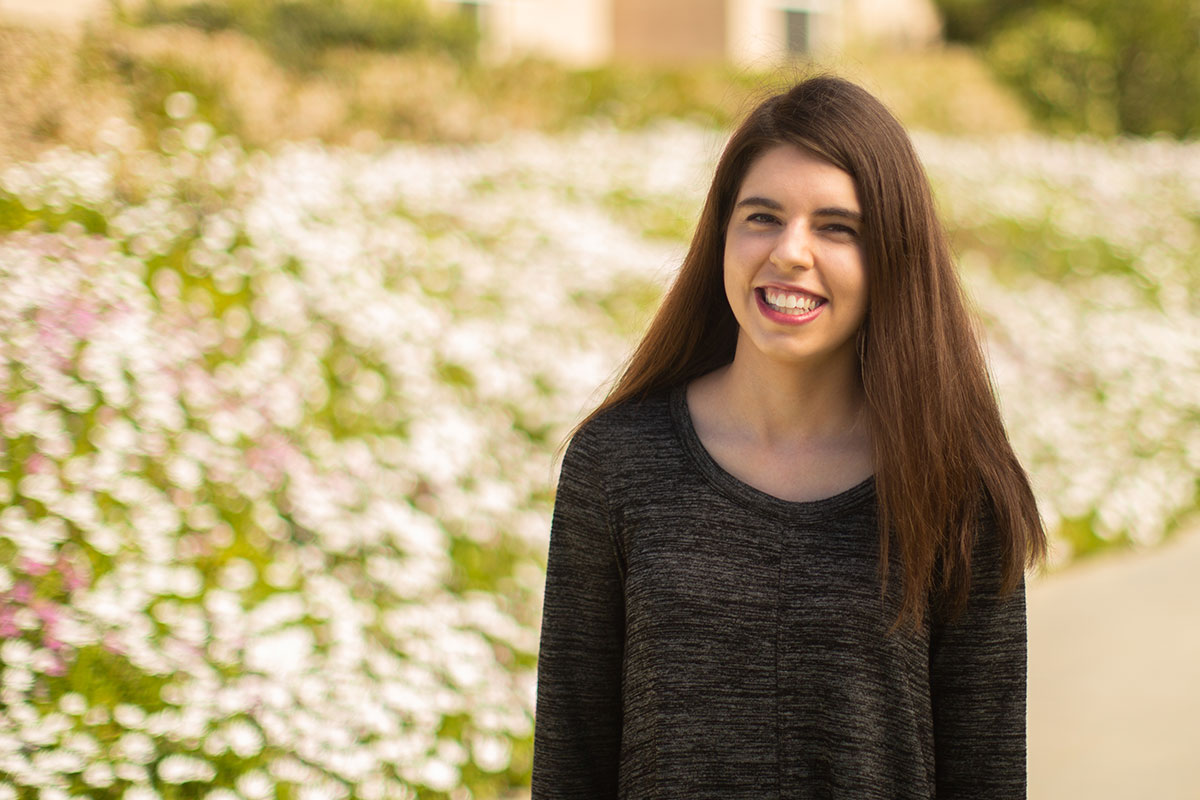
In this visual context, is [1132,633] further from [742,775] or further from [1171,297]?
[1171,297]

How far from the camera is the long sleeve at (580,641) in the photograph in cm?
187

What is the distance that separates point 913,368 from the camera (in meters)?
1.79

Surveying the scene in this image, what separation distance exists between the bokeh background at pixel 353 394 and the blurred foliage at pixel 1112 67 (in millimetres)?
6804

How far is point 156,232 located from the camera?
16.8 ft

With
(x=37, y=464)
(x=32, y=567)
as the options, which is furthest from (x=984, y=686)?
(x=37, y=464)

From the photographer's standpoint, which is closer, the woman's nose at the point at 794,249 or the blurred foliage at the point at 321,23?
the woman's nose at the point at 794,249

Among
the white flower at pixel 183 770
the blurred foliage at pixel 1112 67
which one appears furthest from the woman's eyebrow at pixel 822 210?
the blurred foliage at pixel 1112 67

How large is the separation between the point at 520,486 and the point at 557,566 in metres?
2.97

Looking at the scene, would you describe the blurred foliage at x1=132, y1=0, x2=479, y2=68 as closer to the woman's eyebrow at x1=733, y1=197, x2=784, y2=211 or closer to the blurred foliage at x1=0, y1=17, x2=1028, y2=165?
the blurred foliage at x1=0, y1=17, x2=1028, y2=165

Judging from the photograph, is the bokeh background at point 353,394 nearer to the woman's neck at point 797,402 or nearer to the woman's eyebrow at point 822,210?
the woman's eyebrow at point 822,210

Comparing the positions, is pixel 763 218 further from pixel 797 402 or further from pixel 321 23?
pixel 321 23

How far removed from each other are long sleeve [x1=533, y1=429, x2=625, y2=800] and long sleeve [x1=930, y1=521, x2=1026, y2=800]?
1.78ft

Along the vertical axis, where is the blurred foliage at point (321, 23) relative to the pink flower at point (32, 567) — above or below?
above

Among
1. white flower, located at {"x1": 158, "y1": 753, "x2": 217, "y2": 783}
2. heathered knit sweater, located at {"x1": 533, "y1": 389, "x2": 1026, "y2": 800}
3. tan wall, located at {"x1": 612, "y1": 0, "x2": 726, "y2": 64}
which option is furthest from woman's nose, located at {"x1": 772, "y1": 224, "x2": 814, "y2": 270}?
tan wall, located at {"x1": 612, "y1": 0, "x2": 726, "y2": 64}
